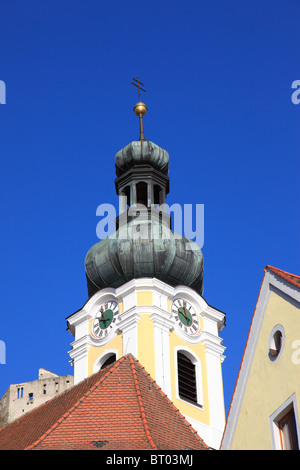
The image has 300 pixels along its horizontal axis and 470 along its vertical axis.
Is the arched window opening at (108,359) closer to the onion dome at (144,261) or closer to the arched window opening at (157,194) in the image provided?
the onion dome at (144,261)

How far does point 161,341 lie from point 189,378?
4.20 ft

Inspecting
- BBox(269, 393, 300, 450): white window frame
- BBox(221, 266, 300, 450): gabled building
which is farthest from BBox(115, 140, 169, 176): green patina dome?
BBox(269, 393, 300, 450): white window frame

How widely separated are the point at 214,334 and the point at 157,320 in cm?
214

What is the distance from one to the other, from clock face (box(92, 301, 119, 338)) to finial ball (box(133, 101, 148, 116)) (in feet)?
24.9

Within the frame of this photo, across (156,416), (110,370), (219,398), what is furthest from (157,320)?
(156,416)

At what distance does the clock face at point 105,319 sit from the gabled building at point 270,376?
15.9 m

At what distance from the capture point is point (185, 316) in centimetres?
2816

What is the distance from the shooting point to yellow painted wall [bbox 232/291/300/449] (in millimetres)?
11430

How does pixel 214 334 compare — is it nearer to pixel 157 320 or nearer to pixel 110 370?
pixel 157 320

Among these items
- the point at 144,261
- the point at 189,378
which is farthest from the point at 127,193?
the point at 189,378

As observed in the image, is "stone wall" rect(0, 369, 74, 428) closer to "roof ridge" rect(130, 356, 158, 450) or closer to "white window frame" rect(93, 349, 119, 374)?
"white window frame" rect(93, 349, 119, 374)

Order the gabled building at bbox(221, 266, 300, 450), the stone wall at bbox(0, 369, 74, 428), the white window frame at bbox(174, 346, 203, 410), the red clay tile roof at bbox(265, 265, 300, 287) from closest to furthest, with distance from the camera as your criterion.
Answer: the gabled building at bbox(221, 266, 300, 450)
the red clay tile roof at bbox(265, 265, 300, 287)
the white window frame at bbox(174, 346, 203, 410)
the stone wall at bbox(0, 369, 74, 428)

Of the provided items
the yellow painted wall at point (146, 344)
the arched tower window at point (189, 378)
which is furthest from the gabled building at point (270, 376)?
the arched tower window at point (189, 378)

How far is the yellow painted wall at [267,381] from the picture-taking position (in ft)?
37.5
